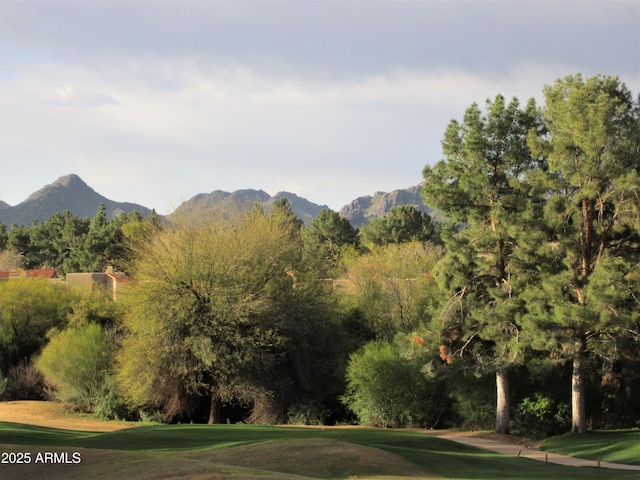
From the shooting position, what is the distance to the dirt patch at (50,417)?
118ft

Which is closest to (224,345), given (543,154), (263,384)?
(263,384)

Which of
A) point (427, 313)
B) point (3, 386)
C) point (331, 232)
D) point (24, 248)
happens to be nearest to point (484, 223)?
point (427, 313)

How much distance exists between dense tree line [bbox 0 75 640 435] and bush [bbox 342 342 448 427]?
0.28 feet

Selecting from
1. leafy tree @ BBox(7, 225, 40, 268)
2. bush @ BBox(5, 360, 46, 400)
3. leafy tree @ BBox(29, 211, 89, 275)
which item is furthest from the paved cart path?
leafy tree @ BBox(7, 225, 40, 268)

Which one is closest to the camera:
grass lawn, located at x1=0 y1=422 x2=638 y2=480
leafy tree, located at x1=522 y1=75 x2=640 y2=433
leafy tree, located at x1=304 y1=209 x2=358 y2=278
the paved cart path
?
grass lawn, located at x1=0 y1=422 x2=638 y2=480

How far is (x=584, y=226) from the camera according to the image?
30.0 metres

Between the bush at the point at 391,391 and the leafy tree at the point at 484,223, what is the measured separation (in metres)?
3.91

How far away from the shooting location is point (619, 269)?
94.5 ft

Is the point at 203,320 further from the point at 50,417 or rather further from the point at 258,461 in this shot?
the point at 258,461

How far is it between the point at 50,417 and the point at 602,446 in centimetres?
2880

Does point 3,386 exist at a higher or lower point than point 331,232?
→ lower

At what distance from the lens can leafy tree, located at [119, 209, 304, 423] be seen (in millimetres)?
35281

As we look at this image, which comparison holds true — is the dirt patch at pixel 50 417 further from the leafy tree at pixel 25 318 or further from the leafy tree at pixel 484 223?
the leafy tree at pixel 484 223

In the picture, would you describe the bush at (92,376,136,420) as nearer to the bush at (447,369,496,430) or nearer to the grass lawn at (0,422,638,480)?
the grass lawn at (0,422,638,480)
